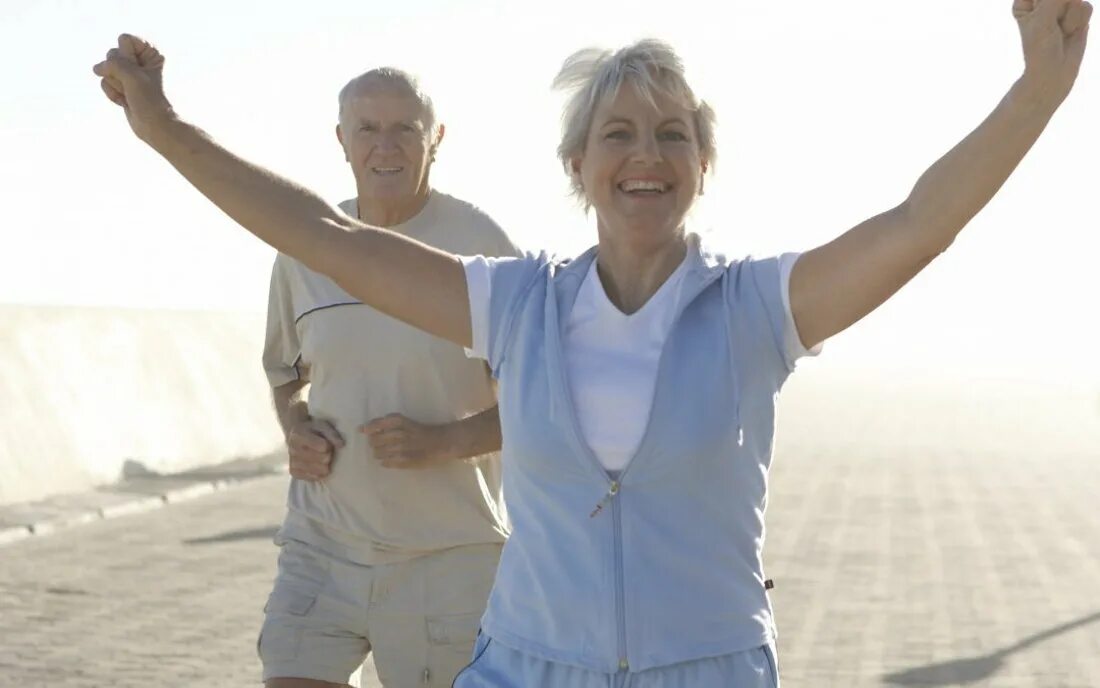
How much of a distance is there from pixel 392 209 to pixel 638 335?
198 centimetres

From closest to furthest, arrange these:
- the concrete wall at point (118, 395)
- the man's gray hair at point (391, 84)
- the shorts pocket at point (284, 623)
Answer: the shorts pocket at point (284, 623) → the man's gray hair at point (391, 84) → the concrete wall at point (118, 395)

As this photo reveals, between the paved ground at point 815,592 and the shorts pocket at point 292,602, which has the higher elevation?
the shorts pocket at point 292,602

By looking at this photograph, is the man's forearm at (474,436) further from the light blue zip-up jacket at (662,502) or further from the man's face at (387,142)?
the light blue zip-up jacket at (662,502)

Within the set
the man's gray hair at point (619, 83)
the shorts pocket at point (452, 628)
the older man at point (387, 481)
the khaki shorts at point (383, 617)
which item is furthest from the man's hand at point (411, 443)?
the man's gray hair at point (619, 83)

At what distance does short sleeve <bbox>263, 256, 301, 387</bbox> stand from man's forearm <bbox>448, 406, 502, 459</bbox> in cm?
64

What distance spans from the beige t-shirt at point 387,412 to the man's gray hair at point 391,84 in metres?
0.32

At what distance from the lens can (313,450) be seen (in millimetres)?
5609

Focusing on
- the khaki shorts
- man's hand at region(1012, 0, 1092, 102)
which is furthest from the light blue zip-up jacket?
the khaki shorts

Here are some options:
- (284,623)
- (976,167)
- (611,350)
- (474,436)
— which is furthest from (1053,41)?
(284,623)

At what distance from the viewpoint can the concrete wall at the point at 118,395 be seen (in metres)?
17.5

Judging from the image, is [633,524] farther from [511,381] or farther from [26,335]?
[26,335]

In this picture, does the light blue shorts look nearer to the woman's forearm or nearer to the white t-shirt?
the white t-shirt

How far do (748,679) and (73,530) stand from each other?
1258cm

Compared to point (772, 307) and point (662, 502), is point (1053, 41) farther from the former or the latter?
point (662, 502)
